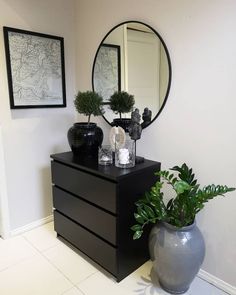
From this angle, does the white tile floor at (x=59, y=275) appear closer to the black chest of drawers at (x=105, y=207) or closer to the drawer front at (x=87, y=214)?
the black chest of drawers at (x=105, y=207)

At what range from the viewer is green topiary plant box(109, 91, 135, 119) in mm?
1959

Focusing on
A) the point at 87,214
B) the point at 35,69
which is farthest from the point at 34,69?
the point at 87,214

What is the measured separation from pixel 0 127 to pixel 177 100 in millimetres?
1464

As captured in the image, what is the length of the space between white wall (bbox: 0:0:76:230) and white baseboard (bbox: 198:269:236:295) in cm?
157

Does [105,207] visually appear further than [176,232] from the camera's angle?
Yes

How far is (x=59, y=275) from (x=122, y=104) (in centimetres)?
139

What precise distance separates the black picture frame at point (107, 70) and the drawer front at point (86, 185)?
2.38 ft

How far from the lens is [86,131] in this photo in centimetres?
196

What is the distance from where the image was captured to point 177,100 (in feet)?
5.64

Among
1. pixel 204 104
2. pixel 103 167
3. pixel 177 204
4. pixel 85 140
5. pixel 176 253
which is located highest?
pixel 204 104

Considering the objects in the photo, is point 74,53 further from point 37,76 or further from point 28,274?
point 28,274

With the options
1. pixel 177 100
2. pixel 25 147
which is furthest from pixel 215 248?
pixel 25 147

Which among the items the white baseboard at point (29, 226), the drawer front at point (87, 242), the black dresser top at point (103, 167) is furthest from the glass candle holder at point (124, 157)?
the white baseboard at point (29, 226)

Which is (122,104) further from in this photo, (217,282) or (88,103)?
(217,282)
